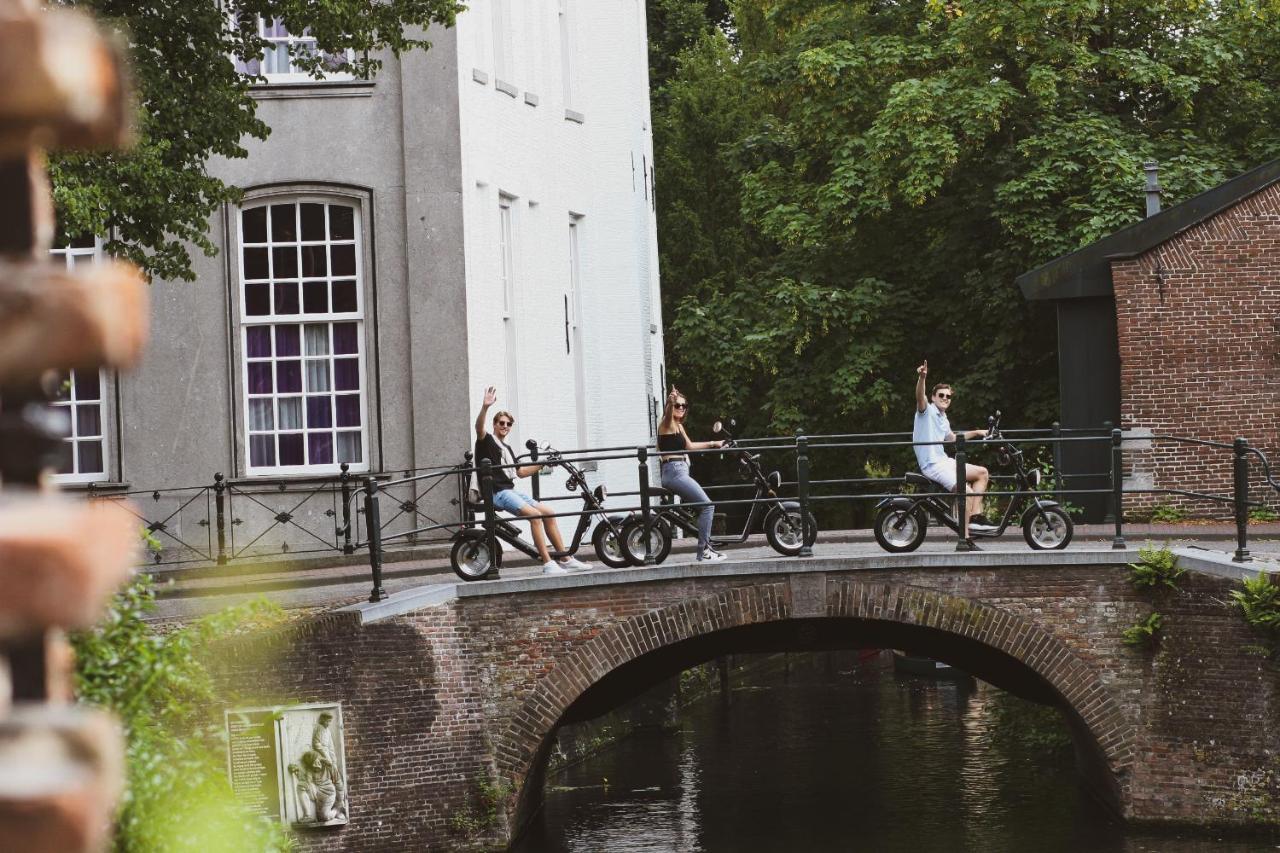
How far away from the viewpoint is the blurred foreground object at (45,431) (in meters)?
1.76

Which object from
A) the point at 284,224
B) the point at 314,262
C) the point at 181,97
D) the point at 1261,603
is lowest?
the point at 1261,603

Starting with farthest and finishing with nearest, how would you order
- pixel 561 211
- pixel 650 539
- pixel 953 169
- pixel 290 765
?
pixel 953 169 < pixel 561 211 < pixel 650 539 < pixel 290 765

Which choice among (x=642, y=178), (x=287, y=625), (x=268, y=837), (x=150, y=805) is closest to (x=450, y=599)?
(x=287, y=625)

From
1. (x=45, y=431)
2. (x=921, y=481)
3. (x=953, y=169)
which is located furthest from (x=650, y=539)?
(x=45, y=431)

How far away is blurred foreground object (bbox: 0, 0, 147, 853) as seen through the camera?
1765 millimetres

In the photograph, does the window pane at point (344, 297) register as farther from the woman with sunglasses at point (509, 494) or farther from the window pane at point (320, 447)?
Result: the woman with sunglasses at point (509, 494)

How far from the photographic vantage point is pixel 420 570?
16.6 m

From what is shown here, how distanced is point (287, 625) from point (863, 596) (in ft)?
15.8

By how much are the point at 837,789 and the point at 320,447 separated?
21.3 ft

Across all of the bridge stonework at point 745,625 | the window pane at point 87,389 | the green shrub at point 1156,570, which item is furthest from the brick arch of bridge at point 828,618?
the window pane at point 87,389

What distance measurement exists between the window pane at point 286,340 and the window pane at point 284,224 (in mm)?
898

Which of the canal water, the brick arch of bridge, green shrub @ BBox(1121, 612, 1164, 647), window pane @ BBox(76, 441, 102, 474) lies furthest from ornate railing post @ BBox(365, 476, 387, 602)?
green shrub @ BBox(1121, 612, 1164, 647)

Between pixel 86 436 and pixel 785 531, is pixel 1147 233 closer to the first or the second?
pixel 785 531

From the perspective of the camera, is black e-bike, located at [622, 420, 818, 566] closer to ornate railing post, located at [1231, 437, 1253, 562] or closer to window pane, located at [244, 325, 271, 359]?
ornate railing post, located at [1231, 437, 1253, 562]
